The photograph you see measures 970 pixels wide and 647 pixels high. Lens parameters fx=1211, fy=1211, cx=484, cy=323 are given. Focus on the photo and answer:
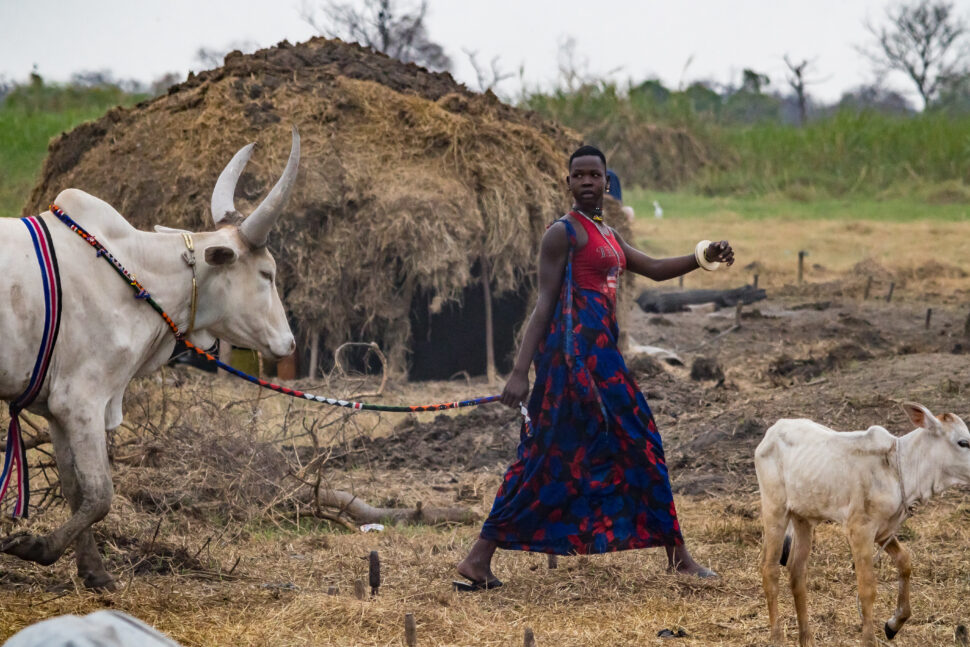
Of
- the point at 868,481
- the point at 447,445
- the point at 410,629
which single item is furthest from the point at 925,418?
the point at 447,445

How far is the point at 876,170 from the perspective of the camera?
76.8 ft

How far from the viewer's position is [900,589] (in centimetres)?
379

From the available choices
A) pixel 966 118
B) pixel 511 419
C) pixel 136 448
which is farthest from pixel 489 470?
pixel 966 118

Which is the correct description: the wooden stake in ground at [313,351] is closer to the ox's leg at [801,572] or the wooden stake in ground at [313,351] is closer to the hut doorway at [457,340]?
the hut doorway at [457,340]

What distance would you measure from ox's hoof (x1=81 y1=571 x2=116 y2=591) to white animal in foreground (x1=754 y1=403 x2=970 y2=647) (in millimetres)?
2435

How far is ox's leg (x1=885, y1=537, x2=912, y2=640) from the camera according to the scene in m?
3.75

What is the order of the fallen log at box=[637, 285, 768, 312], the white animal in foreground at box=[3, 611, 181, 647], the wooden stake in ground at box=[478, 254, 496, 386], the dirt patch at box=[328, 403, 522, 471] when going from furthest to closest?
the fallen log at box=[637, 285, 768, 312] → the wooden stake in ground at box=[478, 254, 496, 386] → the dirt patch at box=[328, 403, 522, 471] → the white animal in foreground at box=[3, 611, 181, 647]

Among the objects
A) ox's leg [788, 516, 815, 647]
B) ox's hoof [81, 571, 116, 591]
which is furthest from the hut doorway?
ox's leg [788, 516, 815, 647]

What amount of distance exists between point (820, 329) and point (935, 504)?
21.3 feet

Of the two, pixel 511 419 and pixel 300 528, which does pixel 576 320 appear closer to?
pixel 300 528

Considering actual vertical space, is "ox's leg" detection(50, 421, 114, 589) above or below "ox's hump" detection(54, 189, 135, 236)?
below

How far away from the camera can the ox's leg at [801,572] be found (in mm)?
3875

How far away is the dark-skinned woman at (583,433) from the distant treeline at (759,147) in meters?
19.0

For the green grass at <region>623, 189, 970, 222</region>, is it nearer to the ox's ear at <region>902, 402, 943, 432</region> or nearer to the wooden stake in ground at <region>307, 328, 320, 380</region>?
A: the wooden stake in ground at <region>307, 328, 320, 380</region>
